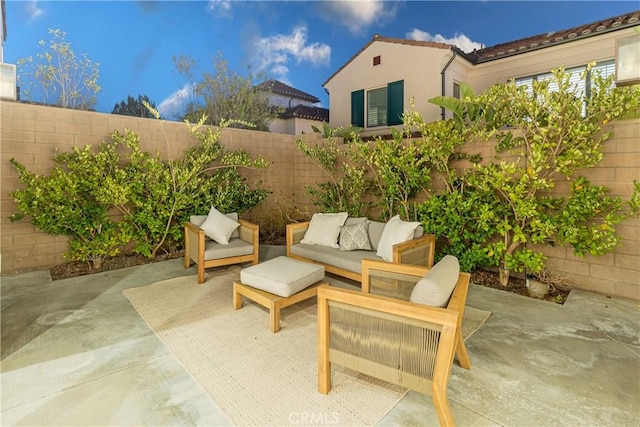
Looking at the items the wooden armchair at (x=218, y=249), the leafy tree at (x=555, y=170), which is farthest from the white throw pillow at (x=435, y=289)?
the wooden armchair at (x=218, y=249)

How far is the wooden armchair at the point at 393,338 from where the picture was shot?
1786 millimetres

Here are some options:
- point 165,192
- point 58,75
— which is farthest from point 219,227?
point 58,75

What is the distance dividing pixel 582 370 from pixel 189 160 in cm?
603

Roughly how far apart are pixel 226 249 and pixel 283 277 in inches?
64.3

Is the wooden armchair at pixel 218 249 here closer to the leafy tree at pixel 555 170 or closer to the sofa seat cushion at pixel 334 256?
the sofa seat cushion at pixel 334 256

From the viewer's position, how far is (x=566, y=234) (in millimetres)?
3830

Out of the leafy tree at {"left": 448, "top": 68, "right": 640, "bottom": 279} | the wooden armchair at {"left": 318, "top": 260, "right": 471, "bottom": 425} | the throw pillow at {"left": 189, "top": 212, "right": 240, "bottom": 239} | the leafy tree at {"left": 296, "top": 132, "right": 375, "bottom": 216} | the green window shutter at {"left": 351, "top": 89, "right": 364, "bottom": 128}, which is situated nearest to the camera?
the wooden armchair at {"left": 318, "top": 260, "right": 471, "bottom": 425}

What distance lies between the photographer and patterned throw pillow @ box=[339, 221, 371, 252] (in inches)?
177

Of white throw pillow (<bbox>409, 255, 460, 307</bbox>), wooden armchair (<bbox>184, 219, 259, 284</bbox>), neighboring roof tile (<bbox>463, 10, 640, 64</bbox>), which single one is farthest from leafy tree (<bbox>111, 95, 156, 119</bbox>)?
white throw pillow (<bbox>409, 255, 460, 307</bbox>)

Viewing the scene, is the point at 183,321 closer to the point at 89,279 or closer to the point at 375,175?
the point at 89,279

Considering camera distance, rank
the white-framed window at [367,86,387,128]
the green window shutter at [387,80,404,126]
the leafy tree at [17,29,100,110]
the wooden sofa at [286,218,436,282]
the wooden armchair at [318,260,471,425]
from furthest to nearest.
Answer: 1. the white-framed window at [367,86,387,128]
2. the green window shutter at [387,80,404,126]
3. the leafy tree at [17,29,100,110]
4. the wooden sofa at [286,218,436,282]
5. the wooden armchair at [318,260,471,425]

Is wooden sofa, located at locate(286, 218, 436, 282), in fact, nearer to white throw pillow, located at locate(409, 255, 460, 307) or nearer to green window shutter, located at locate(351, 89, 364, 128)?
white throw pillow, located at locate(409, 255, 460, 307)

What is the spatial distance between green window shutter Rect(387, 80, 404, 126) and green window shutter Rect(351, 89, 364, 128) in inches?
36.6

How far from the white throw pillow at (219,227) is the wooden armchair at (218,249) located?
10cm
